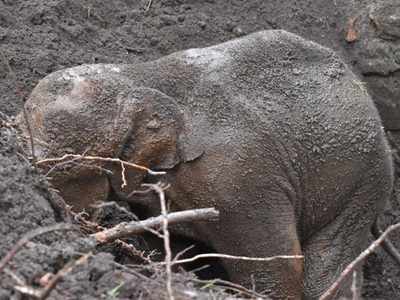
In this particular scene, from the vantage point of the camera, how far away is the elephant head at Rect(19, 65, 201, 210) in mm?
3598

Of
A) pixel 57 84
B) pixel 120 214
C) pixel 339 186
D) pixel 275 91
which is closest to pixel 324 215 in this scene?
pixel 339 186

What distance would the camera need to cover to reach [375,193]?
423 centimetres

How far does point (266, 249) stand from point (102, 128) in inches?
34.8

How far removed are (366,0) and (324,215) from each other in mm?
2154

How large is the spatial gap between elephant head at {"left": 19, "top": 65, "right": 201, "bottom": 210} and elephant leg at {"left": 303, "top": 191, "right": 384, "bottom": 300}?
888 millimetres

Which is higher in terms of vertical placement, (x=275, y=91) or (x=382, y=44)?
(x=275, y=91)

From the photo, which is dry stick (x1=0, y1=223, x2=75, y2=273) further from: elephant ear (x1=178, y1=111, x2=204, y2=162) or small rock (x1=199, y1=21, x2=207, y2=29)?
small rock (x1=199, y1=21, x2=207, y2=29)

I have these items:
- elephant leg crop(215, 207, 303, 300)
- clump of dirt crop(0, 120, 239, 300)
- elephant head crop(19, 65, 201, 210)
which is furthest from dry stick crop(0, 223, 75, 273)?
elephant leg crop(215, 207, 303, 300)

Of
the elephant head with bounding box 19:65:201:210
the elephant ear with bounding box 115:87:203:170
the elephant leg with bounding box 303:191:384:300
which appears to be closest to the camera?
the elephant head with bounding box 19:65:201:210

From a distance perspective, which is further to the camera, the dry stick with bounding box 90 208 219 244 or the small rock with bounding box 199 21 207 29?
the small rock with bounding box 199 21 207 29

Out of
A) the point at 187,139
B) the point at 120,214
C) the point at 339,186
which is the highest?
the point at 187,139

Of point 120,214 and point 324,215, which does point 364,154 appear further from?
point 120,214

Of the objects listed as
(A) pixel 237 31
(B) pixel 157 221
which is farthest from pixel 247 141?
(A) pixel 237 31

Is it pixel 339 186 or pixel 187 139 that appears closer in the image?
pixel 187 139
